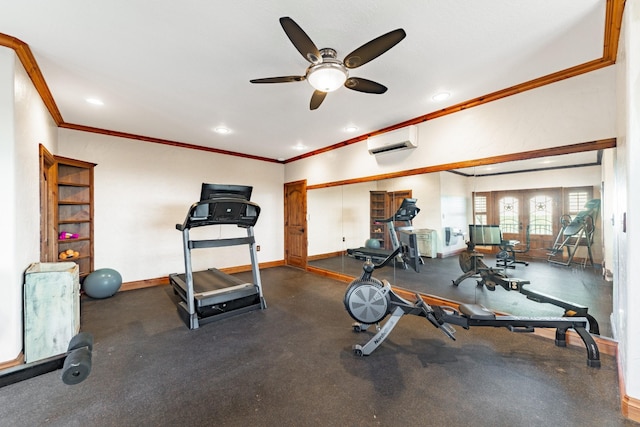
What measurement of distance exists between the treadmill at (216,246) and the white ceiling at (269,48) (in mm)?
1231

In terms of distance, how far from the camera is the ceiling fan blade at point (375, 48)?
1658 mm

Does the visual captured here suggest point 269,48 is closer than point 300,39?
No

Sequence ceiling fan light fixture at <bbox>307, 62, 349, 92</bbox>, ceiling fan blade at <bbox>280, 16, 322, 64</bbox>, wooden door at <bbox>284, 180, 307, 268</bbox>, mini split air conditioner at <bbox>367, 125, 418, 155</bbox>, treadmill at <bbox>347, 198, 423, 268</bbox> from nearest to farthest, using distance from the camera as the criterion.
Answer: ceiling fan blade at <bbox>280, 16, 322, 64</bbox> → ceiling fan light fixture at <bbox>307, 62, 349, 92</bbox> → mini split air conditioner at <bbox>367, 125, 418, 155</bbox> → treadmill at <bbox>347, 198, 423, 268</bbox> → wooden door at <bbox>284, 180, 307, 268</bbox>

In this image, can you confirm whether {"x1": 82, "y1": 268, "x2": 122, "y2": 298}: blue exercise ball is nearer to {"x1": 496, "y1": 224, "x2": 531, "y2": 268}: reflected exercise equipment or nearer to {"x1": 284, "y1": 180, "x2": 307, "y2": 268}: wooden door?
{"x1": 284, "y1": 180, "x2": 307, "y2": 268}: wooden door

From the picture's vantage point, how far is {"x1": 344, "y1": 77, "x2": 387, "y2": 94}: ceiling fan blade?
2.25m

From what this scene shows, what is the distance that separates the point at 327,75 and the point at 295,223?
450 centimetres

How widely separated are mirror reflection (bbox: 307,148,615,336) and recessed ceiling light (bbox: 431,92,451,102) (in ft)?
3.13

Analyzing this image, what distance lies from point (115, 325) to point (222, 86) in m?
Answer: 3.11

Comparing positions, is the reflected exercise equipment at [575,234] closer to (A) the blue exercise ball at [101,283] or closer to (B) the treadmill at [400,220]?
(B) the treadmill at [400,220]

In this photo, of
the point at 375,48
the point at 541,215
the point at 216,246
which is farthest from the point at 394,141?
the point at 216,246

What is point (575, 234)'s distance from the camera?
268 cm

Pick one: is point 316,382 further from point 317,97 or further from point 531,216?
point 531,216

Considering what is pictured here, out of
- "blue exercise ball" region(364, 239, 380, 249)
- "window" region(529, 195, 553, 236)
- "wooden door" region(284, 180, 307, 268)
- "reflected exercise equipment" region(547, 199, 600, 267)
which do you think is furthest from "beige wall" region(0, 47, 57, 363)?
"reflected exercise equipment" region(547, 199, 600, 267)

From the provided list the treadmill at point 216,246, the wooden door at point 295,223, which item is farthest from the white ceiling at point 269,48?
the wooden door at point 295,223
